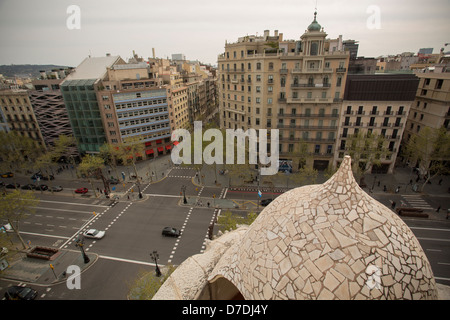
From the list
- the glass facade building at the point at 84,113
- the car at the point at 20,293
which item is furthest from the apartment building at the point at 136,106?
the car at the point at 20,293

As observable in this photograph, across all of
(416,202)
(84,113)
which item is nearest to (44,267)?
(84,113)

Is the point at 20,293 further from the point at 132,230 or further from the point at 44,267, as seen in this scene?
the point at 132,230

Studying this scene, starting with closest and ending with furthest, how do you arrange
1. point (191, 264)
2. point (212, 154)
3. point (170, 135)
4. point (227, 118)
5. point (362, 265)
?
point (362, 265)
point (191, 264)
point (212, 154)
point (227, 118)
point (170, 135)

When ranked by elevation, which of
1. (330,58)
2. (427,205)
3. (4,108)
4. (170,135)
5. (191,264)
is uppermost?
(330,58)
